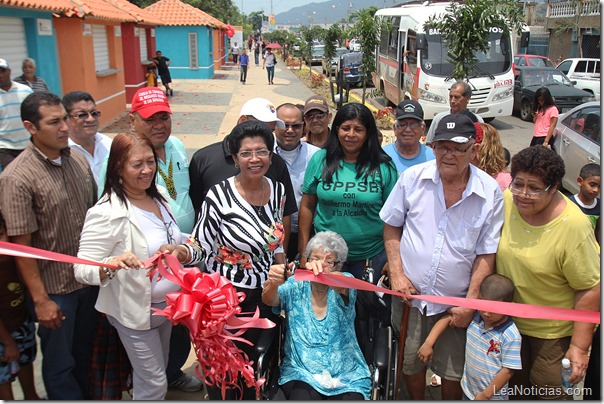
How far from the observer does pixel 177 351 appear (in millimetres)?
3586

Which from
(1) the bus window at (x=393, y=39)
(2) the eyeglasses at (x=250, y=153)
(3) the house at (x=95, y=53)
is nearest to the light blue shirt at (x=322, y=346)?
(2) the eyeglasses at (x=250, y=153)

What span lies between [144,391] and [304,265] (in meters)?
1.22

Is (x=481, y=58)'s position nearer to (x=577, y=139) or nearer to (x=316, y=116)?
(x=577, y=139)

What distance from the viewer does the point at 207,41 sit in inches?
1083

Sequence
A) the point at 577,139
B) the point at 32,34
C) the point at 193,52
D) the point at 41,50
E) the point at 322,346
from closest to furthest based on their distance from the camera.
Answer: the point at 322,346 < the point at 577,139 < the point at 32,34 < the point at 41,50 < the point at 193,52

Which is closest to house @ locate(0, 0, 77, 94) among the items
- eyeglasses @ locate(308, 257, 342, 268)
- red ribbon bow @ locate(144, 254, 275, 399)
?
red ribbon bow @ locate(144, 254, 275, 399)

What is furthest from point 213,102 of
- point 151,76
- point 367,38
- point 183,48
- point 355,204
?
point 355,204

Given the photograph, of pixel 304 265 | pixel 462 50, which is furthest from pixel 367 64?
pixel 304 265

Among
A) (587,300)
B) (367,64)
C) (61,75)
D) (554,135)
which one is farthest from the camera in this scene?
(367,64)

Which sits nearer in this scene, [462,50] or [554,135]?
[554,135]

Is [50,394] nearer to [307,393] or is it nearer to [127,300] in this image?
[127,300]

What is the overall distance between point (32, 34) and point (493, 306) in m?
10.8

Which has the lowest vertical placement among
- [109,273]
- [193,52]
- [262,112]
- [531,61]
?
[109,273]

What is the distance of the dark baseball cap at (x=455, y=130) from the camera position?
8.85 ft
